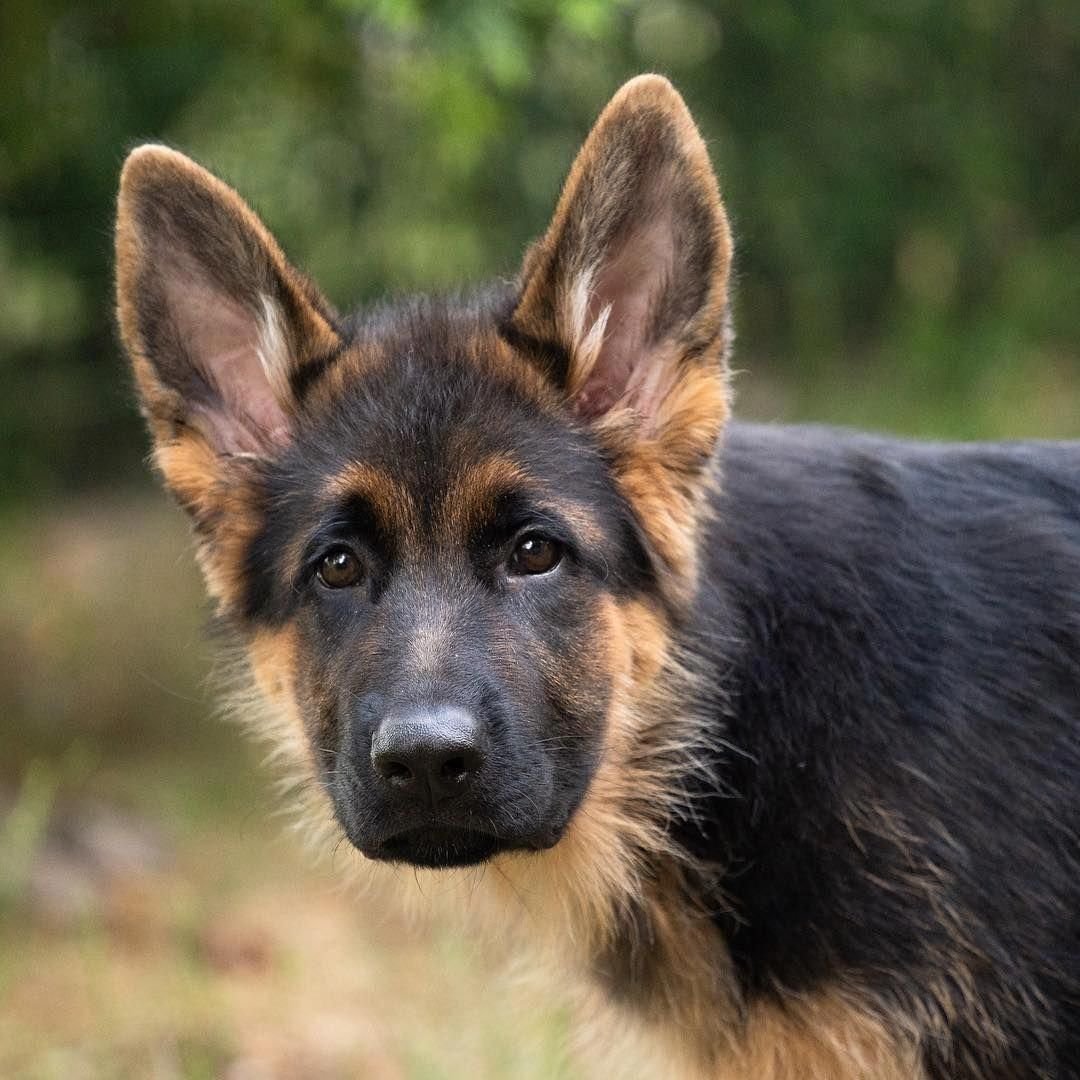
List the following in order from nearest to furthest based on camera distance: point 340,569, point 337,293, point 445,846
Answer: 1. point 445,846
2. point 340,569
3. point 337,293

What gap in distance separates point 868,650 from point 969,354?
23.6 feet

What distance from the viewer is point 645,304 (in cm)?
400

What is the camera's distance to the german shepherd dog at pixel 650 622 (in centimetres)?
373

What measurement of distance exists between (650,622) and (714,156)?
18.7 ft

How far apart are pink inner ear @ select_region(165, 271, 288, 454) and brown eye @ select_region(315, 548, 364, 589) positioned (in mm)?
462

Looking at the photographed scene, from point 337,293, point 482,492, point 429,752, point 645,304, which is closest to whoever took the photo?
point 429,752

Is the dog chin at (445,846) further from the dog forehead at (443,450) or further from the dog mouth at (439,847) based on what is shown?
the dog forehead at (443,450)

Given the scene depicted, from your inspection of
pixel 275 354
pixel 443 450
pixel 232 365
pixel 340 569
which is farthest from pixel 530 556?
pixel 232 365

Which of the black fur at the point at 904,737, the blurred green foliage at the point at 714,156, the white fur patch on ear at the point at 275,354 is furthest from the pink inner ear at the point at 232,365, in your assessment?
the blurred green foliage at the point at 714,156

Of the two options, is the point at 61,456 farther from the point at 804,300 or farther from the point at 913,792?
the point at 913,792

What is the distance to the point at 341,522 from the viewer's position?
3.85m

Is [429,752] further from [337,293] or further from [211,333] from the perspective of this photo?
[337,293]

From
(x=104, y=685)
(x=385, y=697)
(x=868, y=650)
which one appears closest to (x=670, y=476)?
(x=868, y=650)

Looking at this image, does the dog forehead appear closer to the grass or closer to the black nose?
the black nose
